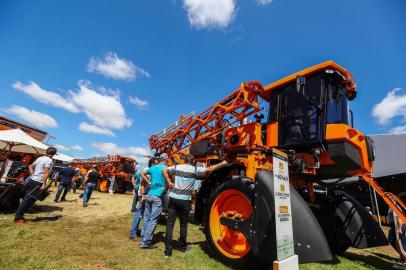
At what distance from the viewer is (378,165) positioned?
11.9m

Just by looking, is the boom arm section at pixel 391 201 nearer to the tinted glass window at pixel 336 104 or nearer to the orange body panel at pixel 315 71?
the tinted glass window at pixel 336 104

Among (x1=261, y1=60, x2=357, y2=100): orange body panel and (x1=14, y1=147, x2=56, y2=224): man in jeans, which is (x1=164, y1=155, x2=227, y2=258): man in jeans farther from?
(x1=14, y1=147, x2=56, y2=224): man in jeans

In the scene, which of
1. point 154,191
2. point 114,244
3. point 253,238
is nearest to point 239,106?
point 154,191

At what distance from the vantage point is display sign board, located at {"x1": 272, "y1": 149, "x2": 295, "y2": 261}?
7.52ft

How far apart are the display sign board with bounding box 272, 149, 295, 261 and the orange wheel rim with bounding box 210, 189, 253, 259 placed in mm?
1144

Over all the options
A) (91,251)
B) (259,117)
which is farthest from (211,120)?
(91,251)

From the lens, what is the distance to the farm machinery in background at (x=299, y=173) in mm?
Answer: 3088

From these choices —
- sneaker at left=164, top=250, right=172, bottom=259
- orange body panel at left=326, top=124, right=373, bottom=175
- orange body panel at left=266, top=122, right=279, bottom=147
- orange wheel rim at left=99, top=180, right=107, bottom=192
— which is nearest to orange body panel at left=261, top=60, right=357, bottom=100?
orange body panel at left=266, top=122, right=279, bottom=147

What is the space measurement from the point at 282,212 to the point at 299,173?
7.81 feet

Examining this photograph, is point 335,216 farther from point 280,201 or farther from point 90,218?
point 90,218

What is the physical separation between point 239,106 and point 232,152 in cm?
142

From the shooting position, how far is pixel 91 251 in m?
3.99

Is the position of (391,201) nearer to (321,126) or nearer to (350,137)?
(350,137)

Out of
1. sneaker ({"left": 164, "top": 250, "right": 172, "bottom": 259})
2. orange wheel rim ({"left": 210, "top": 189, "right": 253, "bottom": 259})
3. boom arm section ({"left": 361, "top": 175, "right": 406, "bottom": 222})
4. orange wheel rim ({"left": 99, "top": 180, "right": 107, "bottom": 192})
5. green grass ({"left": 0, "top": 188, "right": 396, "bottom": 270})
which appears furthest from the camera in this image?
orange wheel rim ({"left": 99, "top": 180, "right": 107, "bottom": 192})
